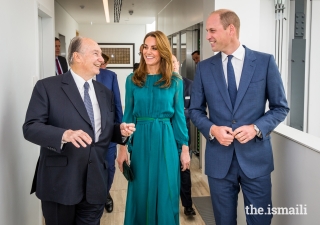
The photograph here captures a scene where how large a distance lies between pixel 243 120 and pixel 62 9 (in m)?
8.78

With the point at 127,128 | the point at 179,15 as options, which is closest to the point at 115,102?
the point at 127,128


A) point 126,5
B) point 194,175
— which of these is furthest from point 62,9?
point 194,175

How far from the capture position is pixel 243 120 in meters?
2.15

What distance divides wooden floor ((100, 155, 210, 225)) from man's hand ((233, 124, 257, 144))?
6.10ft

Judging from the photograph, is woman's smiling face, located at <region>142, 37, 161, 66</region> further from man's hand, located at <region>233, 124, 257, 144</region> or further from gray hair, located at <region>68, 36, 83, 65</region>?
man's hand, located at <region>233, 124, 257, 144</region>

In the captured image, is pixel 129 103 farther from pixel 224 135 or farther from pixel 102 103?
pixel 224 135

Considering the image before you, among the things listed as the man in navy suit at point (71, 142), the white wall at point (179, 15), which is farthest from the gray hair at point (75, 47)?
the white wall at point (179, 15)

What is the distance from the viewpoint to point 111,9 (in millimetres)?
10461

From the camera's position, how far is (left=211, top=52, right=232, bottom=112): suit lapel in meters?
2.17

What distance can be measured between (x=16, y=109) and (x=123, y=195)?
→ 2315 millimetres

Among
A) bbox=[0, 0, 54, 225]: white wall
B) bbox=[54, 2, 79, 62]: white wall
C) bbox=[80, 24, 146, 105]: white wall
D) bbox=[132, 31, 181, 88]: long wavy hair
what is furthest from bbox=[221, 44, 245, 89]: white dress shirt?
bbox=[80, 24, 146, 105]: white wall

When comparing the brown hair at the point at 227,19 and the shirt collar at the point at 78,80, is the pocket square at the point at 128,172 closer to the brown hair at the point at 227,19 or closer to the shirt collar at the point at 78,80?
the shirt collar at the point at 78,80

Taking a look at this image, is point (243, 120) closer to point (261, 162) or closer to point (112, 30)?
point (261, 162)

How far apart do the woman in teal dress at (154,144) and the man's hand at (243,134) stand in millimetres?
672
